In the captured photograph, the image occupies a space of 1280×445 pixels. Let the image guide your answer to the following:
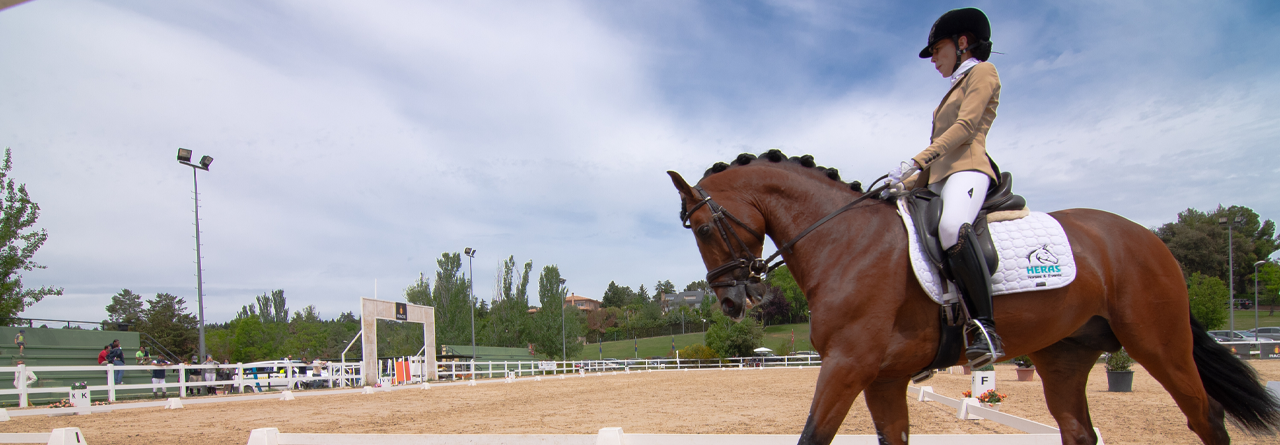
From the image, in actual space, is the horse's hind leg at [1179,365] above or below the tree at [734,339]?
above

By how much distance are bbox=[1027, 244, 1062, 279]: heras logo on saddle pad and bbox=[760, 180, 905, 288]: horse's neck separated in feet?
1.97

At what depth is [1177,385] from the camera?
3154mm

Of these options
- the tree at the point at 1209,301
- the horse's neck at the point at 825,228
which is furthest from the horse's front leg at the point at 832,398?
the tree at the point at 1209,301

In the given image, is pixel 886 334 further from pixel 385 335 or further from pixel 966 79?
pixel 385 335

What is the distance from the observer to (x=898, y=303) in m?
2.74

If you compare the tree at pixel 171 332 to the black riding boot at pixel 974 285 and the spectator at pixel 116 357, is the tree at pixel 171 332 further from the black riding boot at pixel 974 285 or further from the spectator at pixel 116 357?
the black riding boot at pixel 974 285

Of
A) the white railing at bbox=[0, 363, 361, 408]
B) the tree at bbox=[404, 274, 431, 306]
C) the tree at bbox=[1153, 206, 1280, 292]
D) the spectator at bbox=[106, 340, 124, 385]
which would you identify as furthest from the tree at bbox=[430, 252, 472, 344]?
the tree at bbox=[1153, 206, 1280, 292]

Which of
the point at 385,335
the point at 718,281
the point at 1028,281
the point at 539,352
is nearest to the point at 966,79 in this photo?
the point at 1028,281

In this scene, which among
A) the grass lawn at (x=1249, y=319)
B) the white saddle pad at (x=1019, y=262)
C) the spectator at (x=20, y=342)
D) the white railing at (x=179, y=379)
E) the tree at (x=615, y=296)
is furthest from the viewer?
the tree at (x=615, y=296)

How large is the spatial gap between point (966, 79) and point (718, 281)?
5.18 feet

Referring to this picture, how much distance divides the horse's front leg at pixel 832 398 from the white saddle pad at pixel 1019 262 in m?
0.53

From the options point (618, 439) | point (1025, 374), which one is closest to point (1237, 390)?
point (618, 439)

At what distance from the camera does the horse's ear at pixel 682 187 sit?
3.20m

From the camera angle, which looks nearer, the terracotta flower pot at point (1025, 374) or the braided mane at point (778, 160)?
the braided mane at point (778, 160)
